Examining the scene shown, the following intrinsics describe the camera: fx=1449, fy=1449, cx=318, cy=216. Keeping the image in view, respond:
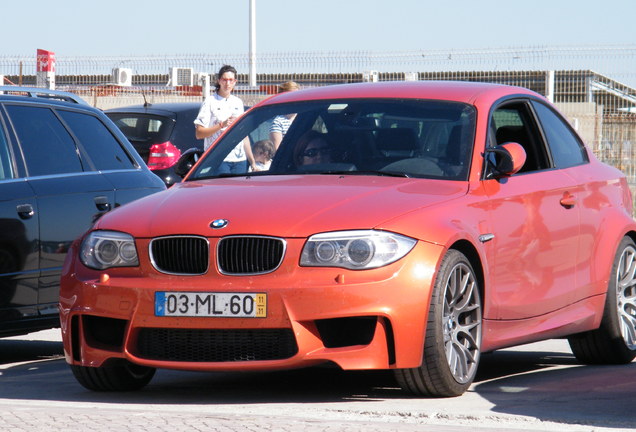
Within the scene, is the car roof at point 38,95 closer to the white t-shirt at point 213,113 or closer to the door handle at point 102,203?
the door handle at point 102,203

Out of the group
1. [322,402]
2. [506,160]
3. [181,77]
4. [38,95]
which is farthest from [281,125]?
[181,77]

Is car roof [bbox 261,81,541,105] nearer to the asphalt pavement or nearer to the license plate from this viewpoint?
the asphalt pavement

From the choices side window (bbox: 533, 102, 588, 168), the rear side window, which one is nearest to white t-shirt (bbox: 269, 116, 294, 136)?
side window (bbox: 533, 102, 588, 168)

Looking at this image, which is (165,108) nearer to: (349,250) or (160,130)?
(160,130)

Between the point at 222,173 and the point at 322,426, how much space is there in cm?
247

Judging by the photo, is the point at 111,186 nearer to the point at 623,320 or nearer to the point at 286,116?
the point at 286,116

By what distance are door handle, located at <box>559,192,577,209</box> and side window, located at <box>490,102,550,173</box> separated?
0.82 ft

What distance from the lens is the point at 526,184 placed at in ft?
25.8

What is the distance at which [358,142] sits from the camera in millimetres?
7785

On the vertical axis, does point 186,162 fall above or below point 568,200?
above

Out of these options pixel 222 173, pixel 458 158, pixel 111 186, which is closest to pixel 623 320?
pixel 458 158

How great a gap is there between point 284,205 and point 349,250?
0.46 meters

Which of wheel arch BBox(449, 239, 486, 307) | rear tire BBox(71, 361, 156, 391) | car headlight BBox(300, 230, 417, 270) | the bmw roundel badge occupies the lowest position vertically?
rear tire BBox(71, 361, 156, 391)

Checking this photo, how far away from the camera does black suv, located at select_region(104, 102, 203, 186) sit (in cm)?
1445
